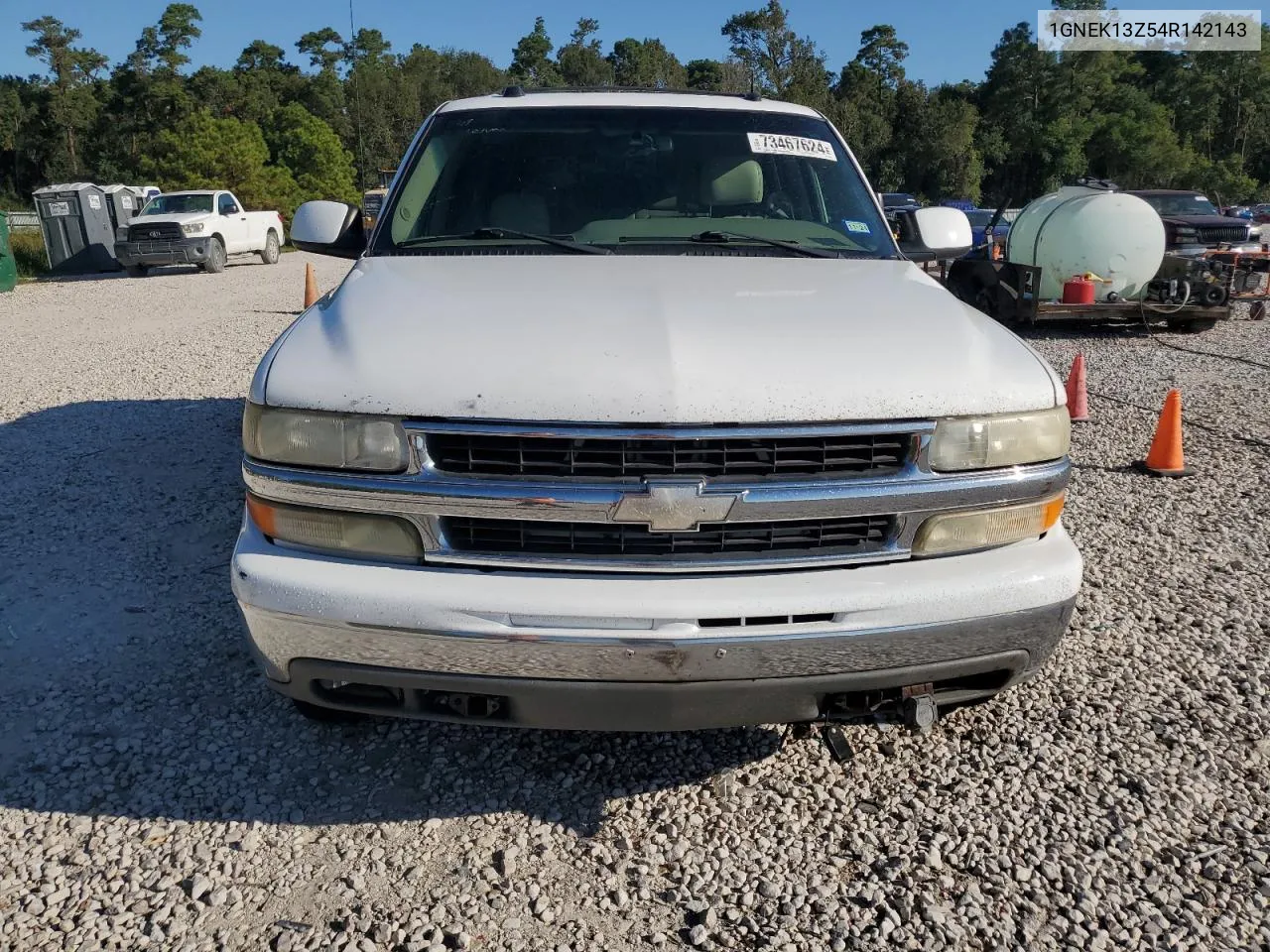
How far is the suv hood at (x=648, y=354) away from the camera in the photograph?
6.97ft

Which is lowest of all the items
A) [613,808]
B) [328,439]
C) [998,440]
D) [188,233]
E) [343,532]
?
[613,808]

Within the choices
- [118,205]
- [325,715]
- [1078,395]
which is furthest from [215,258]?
[325,715]

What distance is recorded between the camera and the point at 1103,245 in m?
11.1

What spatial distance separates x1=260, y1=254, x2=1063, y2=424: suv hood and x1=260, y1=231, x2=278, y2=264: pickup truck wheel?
79.9ft

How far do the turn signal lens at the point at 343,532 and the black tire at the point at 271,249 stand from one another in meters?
25.0

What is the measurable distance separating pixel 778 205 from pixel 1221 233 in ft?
58.8

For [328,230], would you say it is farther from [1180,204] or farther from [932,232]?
[1180,204]

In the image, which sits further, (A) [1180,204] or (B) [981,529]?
(A) [1180,204]

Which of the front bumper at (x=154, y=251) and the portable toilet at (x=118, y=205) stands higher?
the portable toilet at (x=118, y=205)

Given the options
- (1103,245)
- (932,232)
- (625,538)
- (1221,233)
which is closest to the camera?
(625,538)

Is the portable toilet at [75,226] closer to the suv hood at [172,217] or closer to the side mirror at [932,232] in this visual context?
the suv hood at [172,217]

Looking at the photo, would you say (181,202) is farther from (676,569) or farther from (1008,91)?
(1008,91)

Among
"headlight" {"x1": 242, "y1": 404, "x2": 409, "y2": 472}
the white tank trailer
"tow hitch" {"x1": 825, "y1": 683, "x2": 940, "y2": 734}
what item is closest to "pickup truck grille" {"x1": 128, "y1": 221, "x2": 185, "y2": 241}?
the white tank trailer

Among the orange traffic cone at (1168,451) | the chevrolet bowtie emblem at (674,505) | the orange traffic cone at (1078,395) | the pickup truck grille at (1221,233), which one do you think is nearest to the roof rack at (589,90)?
the chevrolet bowtie emblem at (674,505)
